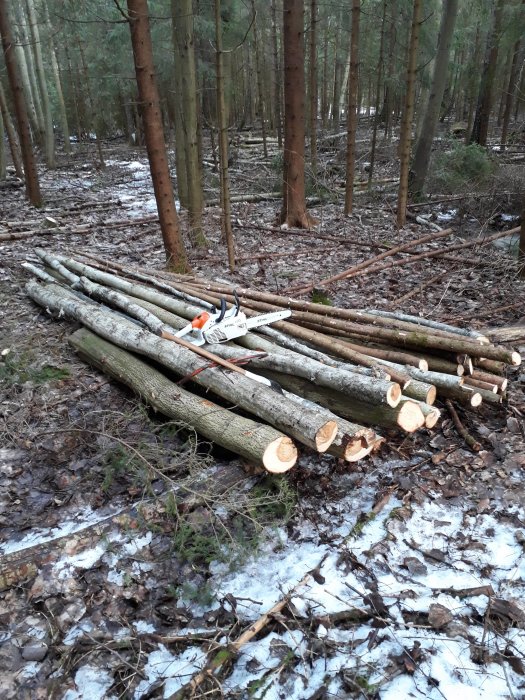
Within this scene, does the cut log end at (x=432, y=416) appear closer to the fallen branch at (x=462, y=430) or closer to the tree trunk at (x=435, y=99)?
the fallen branch at (x=462, y=430)

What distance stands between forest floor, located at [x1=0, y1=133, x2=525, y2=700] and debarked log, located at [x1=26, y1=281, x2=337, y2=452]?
453 millimetres

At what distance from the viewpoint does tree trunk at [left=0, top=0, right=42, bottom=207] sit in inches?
425

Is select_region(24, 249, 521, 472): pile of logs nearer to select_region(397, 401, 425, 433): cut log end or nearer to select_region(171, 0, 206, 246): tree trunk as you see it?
select_region(397, 401, 425, 433): cut log end

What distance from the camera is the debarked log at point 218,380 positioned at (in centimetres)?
313

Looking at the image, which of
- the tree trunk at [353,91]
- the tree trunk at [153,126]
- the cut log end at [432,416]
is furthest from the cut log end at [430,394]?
the tree trunk at [353,91]

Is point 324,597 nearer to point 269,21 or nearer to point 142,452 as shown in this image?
point 142,452

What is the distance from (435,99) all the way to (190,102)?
6357 mm

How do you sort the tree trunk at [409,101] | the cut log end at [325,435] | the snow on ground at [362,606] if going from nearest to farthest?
the snow on ground at [362,606]
the cut log end at [325,435]
the tree trunk at [409,101]

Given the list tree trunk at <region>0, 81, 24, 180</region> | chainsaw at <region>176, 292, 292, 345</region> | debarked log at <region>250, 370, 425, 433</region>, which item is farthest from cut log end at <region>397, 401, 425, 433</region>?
tree trunk at <region>0, 81, 24, 180</region>

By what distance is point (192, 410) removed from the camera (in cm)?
372

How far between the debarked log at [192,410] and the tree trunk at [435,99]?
33.9 ft

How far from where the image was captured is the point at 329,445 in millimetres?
3178

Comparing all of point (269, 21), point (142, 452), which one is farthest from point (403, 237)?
point (269, 21)

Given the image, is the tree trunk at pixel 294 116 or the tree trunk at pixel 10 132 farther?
the tree trunk at pixel 10 132
